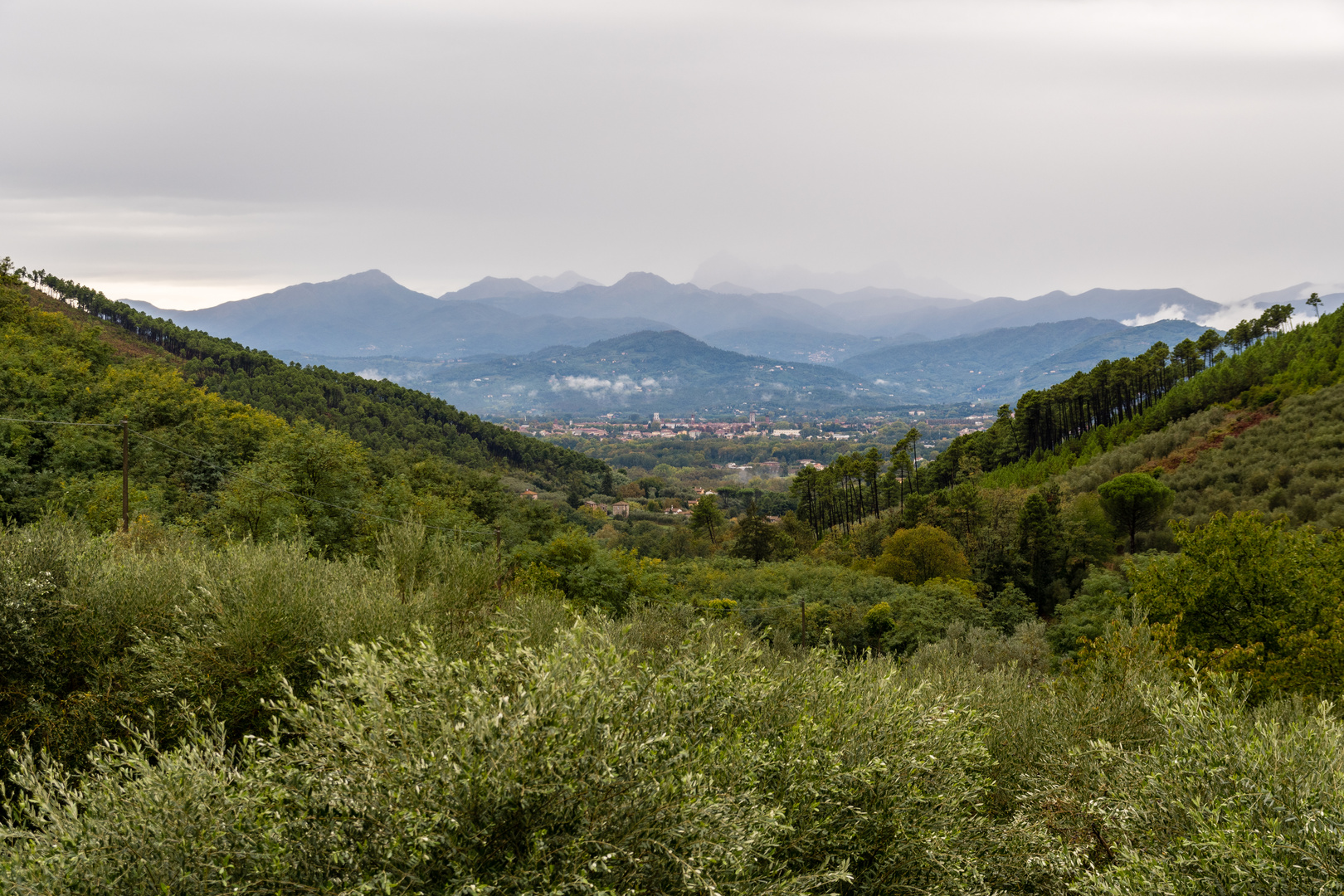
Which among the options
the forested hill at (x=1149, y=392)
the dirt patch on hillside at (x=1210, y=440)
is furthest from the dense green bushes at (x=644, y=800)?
the forested hill at (x=1149, y=392)

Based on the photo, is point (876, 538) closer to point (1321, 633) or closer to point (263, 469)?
point (1321, 633)

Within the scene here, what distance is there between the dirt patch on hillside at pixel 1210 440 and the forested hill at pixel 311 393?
7249 centimetres

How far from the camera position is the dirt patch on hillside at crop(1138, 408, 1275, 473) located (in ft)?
149

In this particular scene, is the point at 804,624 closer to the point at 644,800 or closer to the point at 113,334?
the point at 644,800

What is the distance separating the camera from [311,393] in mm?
81000

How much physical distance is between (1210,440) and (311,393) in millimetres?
89090

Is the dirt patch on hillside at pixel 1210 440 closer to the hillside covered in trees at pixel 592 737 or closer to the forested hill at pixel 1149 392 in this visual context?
the forested hill at pixel 1149 392

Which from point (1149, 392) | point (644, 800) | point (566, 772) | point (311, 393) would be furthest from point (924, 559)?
point (311, 393)

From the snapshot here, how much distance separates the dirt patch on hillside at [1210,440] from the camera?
4547cm

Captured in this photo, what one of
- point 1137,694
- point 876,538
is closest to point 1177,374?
point 876,538

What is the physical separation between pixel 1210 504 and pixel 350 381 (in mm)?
99244

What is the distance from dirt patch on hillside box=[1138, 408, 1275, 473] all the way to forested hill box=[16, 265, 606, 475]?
2854 inches

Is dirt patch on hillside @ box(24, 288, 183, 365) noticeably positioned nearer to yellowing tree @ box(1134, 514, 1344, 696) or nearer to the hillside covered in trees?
the hillside covered in trees

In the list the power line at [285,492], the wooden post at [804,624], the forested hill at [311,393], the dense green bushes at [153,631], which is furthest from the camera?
the forested hill at [311,393]
